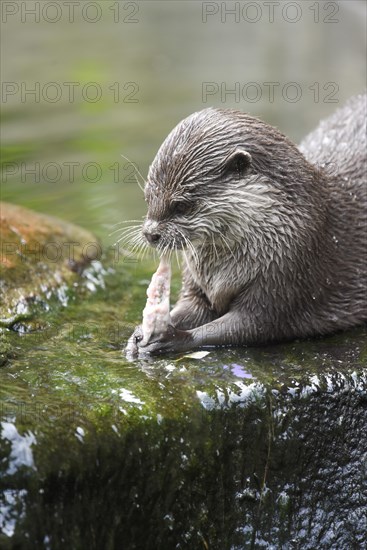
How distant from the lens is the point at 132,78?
A: 10.1 m

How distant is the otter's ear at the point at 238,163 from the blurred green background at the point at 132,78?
76.1 inches

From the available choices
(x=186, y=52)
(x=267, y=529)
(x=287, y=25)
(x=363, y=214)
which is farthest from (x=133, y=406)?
(x=287, y=25)

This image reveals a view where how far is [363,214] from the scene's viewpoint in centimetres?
475

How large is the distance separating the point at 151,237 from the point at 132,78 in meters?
6.18

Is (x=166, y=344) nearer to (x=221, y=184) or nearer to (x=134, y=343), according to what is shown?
(x=134, y=343)

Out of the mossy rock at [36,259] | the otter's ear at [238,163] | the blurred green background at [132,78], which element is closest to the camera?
the otter's ear at [238,163]

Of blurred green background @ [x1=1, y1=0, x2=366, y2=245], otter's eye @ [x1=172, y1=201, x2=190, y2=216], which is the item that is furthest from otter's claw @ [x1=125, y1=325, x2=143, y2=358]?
blurred green background @ [x1=1, y1=0, x2=366, y2=245]

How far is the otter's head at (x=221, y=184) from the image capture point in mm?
4199

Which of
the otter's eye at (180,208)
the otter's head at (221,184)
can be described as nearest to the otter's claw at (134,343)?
the otter's head at (221,184)

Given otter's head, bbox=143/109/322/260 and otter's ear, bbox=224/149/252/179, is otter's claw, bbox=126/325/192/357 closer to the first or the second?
otter's head, bbox=143/109/322/260

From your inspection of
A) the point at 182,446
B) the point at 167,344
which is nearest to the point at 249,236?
the point at 167,344

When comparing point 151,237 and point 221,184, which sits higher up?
point 221,184

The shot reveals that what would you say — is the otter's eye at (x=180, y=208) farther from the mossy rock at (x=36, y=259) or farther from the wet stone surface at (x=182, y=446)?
the mossy rock at (x=36, y=259)

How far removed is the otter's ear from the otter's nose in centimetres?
39
